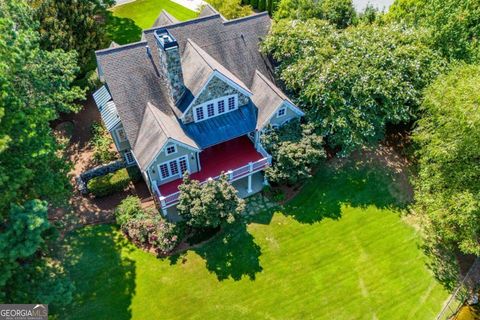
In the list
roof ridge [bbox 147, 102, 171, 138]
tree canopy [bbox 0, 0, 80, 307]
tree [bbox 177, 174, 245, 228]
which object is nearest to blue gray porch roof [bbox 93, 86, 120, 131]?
roof ridge [bbox 147, 102, 171, 138]

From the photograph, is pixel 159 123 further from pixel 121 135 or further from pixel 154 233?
pixel 154 233

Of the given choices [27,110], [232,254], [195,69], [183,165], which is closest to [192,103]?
[195,69]

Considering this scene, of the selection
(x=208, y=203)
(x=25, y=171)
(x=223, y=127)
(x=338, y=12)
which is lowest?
(x=208, y=203)

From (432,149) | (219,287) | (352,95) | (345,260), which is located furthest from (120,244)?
(432,149)

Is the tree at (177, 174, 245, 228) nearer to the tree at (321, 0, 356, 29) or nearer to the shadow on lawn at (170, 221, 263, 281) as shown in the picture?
the shadow on lawn at (170, 221, 263, 281)

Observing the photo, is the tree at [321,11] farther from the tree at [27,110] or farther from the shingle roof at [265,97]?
the tree at [27,110]
